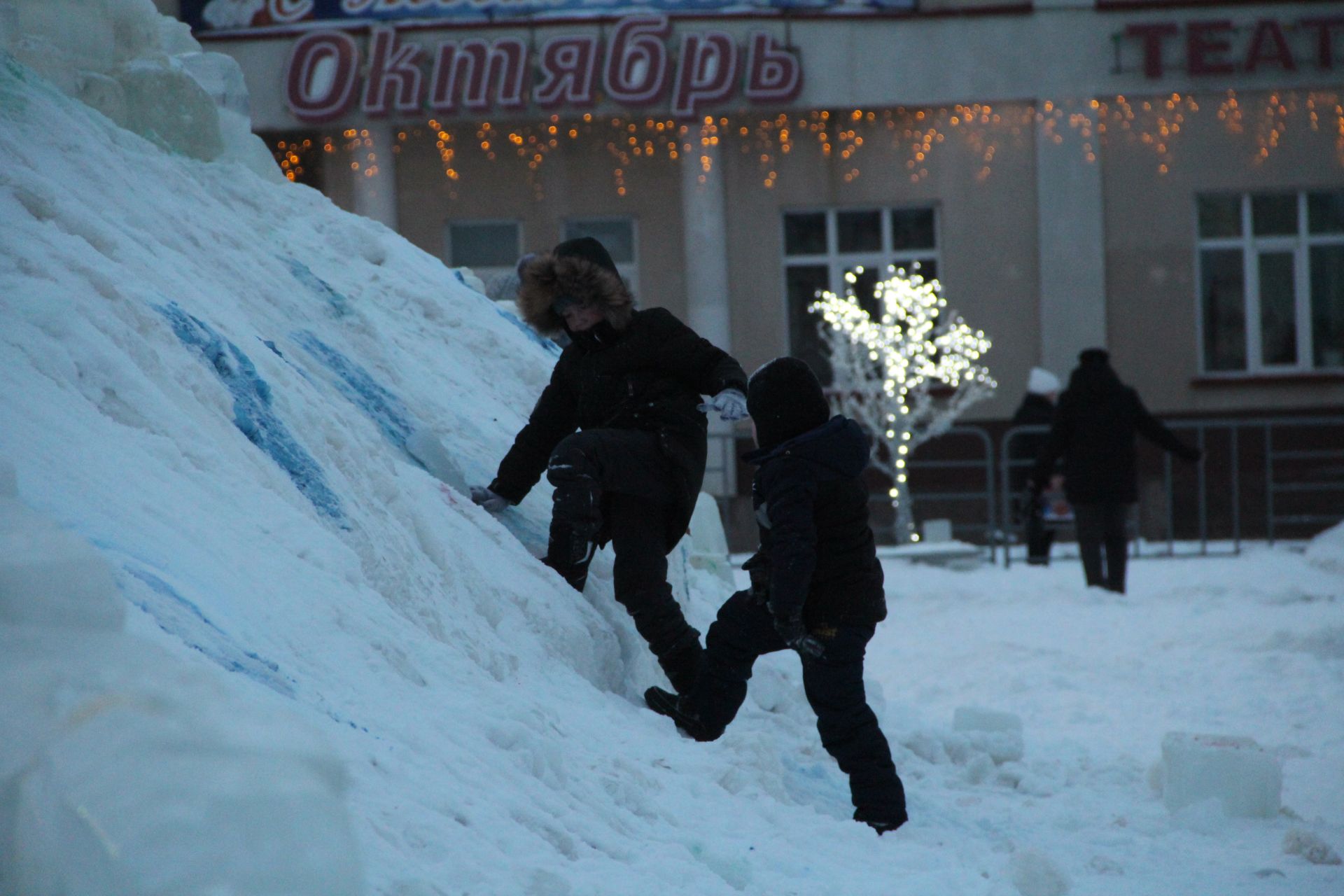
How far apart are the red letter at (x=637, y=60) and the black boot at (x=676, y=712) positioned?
10.8 meters

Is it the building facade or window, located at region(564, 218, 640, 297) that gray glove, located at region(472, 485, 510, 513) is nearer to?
the building facade

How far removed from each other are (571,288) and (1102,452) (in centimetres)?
519

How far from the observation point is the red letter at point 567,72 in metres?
14.2

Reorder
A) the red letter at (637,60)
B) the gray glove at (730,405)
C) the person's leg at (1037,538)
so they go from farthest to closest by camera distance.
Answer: the red letter at (637,60) → the person's leg at (1037,538) → the gray glove at (730,405)

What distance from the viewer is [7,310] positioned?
2846mm

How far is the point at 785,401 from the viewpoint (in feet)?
13.0

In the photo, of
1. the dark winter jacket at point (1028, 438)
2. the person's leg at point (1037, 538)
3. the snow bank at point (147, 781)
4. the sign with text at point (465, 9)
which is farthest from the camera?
the sign with text at point (465, 9)

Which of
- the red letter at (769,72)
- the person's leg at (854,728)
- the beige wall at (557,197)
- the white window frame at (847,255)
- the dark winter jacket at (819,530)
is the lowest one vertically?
the person's leg at (854,728)

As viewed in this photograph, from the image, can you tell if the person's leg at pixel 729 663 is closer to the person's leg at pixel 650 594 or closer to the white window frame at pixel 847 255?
the person's leg at pixel 650 594

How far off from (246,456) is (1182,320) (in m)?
13.0

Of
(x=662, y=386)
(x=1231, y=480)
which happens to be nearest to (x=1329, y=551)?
(x=1231, y=480)

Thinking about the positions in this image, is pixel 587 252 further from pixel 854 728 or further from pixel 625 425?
pixel 854 728

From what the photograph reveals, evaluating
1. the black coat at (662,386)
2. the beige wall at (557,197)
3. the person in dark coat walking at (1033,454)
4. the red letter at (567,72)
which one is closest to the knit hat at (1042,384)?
the person in dark coat walking at (1033,454)

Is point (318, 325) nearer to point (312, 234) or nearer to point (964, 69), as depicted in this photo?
point (312, 234)
